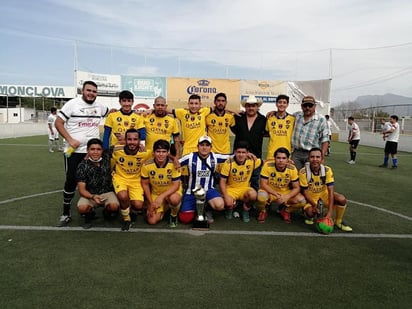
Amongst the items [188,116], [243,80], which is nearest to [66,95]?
[243,80]

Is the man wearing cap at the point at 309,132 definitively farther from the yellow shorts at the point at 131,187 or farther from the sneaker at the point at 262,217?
the yellow shorts at the point at 131,187

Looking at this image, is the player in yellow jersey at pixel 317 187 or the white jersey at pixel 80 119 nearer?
the white jersey at pixel 80 119

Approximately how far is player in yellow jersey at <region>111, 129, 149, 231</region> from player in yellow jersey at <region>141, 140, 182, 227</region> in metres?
0.18

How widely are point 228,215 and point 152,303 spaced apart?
251 cm

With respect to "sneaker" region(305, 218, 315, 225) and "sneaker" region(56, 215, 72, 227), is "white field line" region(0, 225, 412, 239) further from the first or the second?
"sneaker" region(305, 218, 315, 225)

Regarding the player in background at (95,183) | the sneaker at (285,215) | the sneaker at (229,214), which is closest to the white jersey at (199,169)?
the sneaker at (229,214)

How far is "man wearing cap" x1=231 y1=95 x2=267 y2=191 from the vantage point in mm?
5301

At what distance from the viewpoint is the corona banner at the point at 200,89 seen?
26.1m

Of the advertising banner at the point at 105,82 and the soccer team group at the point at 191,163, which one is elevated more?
the advertising banner at the point at 105,82

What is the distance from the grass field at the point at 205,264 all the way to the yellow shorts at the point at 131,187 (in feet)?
1.44

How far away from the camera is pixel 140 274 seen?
3.12m

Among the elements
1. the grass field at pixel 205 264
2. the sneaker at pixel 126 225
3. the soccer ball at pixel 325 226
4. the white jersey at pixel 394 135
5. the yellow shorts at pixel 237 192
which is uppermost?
the white jersey at pixel 394 135

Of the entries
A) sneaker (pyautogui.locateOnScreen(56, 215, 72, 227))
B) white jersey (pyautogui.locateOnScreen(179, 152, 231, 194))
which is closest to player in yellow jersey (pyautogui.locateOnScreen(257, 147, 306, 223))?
white jersey (pyautogui.locateOnScreen(179, 152, 231, 194))

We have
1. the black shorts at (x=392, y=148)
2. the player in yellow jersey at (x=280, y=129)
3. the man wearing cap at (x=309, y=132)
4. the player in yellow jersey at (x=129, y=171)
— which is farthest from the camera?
the black shorts at (x=392, y=148)
